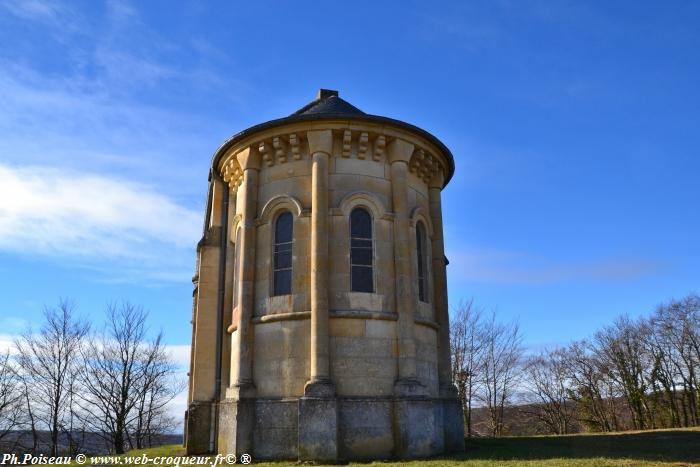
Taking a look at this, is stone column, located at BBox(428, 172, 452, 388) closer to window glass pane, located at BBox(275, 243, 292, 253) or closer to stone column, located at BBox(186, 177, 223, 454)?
window glass pane, located at BBox(275, 243, 292, 253)

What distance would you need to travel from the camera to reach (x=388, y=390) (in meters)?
13.1

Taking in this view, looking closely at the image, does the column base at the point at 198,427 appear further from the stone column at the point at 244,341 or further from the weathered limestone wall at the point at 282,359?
the weathered limestone wall at the point at 282,359

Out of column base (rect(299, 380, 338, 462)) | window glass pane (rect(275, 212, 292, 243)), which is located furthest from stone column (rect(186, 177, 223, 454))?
column base (rect(299, 380, 338, 462))

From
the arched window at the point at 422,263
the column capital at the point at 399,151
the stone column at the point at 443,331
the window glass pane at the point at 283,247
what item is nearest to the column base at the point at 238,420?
the window glass pane at the point at 283,247

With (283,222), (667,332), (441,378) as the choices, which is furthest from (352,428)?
(667,332)

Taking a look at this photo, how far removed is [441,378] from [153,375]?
29.3 m

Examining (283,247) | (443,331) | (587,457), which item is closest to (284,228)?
(283,247)

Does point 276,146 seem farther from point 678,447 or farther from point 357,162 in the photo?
point 678,447

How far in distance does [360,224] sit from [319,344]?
135 inches

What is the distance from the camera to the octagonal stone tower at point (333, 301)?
41.5 ft

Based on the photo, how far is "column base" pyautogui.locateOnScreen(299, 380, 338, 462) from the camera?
1191 centimetres

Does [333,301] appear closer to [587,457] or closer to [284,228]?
[284,228]

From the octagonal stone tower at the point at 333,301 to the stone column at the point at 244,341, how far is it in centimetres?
3

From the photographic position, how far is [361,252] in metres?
14.2
